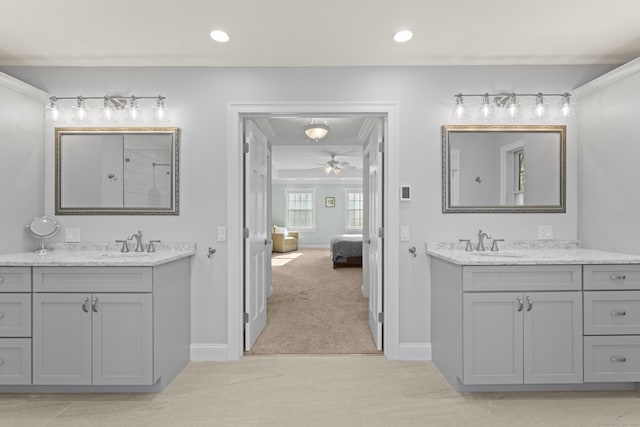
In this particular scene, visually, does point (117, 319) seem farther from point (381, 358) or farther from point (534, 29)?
point (534, 29)

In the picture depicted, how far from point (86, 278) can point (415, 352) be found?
8.21 ft

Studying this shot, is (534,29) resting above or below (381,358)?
above

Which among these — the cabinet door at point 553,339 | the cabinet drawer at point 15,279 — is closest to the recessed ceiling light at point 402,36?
the cabinet door at point 553,339

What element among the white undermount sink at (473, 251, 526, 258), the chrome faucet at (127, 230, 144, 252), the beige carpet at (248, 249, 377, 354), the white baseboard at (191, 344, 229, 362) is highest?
the chrome faucet at (127, 230, 144, 252)

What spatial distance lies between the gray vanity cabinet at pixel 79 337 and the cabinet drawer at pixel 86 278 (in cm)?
4

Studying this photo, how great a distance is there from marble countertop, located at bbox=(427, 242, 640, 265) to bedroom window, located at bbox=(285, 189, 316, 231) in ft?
29.8

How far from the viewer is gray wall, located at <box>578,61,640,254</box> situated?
2469 millimetres

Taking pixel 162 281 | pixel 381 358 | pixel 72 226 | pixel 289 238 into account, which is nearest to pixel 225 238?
pixel 162 281

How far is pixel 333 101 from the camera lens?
292 centimetres

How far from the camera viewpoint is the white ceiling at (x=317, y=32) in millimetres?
2164

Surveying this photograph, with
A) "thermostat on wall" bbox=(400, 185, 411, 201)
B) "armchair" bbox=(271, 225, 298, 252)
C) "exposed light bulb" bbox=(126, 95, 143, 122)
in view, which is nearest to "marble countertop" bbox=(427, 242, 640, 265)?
"thermostat on wall" bbox=(400, 185, 411, 201)

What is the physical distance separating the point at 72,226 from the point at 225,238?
4.17 feet

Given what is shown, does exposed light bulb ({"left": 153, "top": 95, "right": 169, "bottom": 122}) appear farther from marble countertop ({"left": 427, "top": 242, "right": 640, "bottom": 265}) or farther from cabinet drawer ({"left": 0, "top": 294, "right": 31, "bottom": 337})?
marble countertop ({"left": 427, "top": 242, "right": 640, "bottom": 265})

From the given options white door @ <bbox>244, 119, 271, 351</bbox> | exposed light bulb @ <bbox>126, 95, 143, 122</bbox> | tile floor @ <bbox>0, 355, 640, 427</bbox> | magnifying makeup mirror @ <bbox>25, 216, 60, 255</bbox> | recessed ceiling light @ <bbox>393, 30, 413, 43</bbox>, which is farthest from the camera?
white door @ <bbox>244, 119, 271, 351</bbox>
